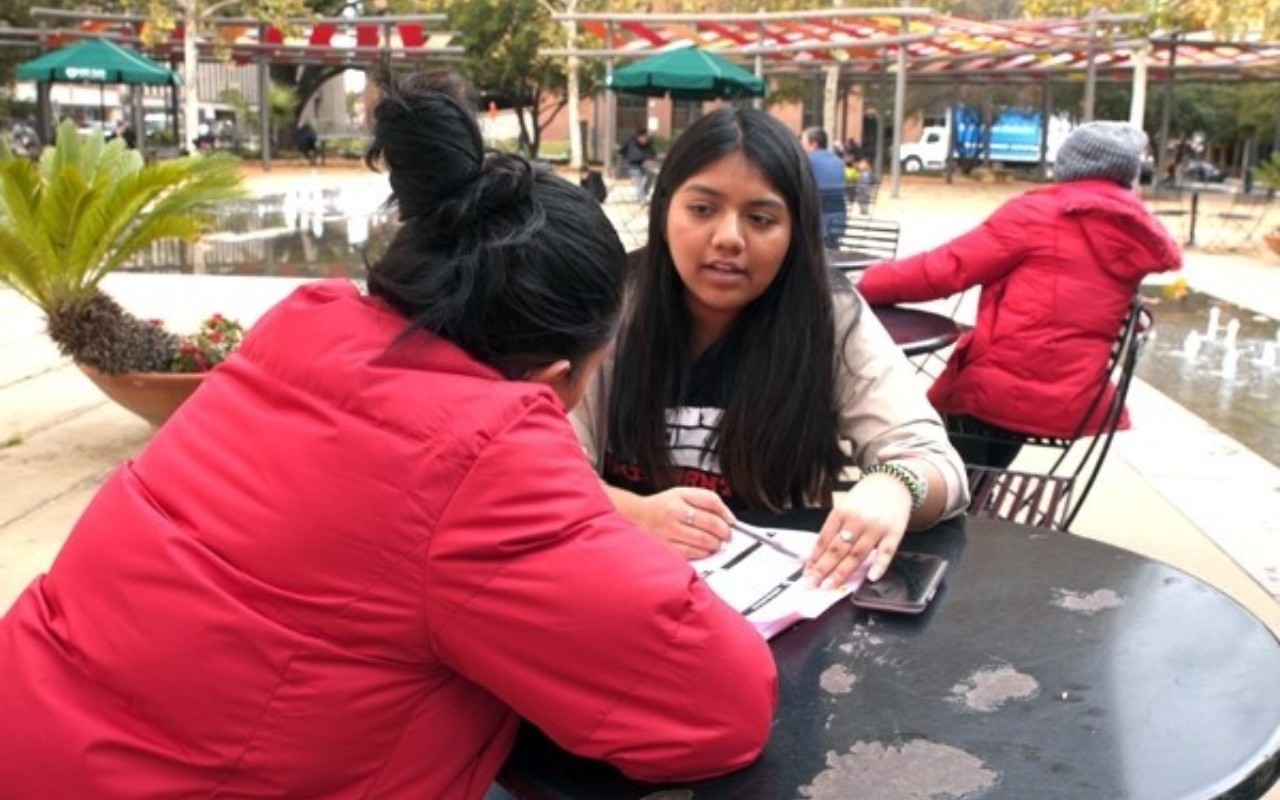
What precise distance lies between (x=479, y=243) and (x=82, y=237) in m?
4.40

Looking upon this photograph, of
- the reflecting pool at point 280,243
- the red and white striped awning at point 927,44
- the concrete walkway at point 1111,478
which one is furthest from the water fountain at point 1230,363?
the red and white striped awning at point 927,44

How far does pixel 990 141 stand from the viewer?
4016cm

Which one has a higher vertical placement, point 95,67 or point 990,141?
point 95,67

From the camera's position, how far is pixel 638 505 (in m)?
1.87

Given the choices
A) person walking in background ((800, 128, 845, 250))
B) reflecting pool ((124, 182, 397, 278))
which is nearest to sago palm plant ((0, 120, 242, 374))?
reflecting pool ((124, 182, 397, 278))

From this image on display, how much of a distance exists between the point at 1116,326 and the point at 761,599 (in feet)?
→ 7.46

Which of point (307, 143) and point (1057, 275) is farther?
point (307, 143)

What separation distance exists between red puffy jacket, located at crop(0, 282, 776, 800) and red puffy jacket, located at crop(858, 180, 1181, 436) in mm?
2550

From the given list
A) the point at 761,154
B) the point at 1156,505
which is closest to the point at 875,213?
the point at 1156,505

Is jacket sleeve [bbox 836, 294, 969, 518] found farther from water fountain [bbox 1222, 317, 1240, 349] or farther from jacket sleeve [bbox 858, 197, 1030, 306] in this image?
water fountain [bbox 1222, 317, 1240, 349]

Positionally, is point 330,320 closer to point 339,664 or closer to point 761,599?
point 339,664

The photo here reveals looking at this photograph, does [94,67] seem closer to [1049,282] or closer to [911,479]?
[1049,282]

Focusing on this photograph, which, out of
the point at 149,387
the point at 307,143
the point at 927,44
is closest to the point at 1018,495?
the point at 149,387

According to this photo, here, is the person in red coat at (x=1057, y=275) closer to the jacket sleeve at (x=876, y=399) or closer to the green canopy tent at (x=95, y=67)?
the jacket sleeve at (x=876, y=399)
